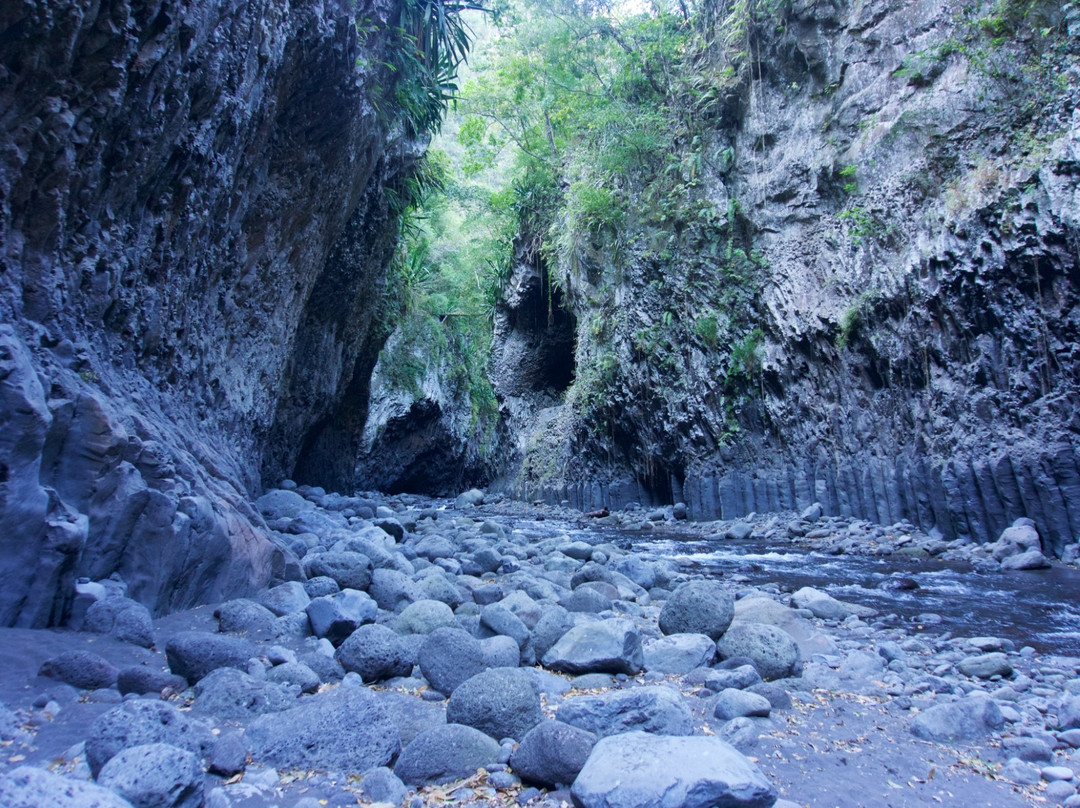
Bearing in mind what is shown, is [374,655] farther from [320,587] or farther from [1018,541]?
[1018,541]

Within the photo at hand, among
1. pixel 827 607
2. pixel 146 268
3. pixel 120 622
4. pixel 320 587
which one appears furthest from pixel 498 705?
pixel 146 268

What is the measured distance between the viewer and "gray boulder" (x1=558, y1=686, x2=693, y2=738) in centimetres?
217

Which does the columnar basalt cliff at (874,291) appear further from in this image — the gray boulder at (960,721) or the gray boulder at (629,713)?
the gray boulder at (629,713)

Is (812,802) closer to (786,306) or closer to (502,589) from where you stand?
(502,589)

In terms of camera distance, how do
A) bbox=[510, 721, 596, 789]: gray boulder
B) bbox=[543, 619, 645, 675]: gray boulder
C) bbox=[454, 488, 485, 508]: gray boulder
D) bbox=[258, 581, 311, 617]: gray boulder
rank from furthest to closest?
bbox=[454, 488, 485, 508]: gray boulder → bbox=[258, 581, 311, 617]: gray boulder → bbox=[543, 619, 645, 675]: gray boulder → bbox=[510, 721, 596, 789]: gray boulder

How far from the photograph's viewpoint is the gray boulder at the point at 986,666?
3.01m

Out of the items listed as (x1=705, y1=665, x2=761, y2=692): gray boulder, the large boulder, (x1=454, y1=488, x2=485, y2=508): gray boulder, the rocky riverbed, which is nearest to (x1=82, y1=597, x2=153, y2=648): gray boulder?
the rocky riverbed

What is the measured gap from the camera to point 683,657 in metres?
3.14

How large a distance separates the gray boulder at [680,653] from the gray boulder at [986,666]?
1.20 m

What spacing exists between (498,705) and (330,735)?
0.57 metres

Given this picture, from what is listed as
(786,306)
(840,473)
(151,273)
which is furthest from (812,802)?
(786,306)

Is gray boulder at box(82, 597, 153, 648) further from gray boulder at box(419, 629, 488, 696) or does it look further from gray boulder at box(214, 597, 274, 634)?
gray boulder at box(419, 629, 488, 696)

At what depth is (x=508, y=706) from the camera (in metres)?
2.21

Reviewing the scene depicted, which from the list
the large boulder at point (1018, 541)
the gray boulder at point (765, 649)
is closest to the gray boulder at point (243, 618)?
the gray boulder at point (765, 649)
